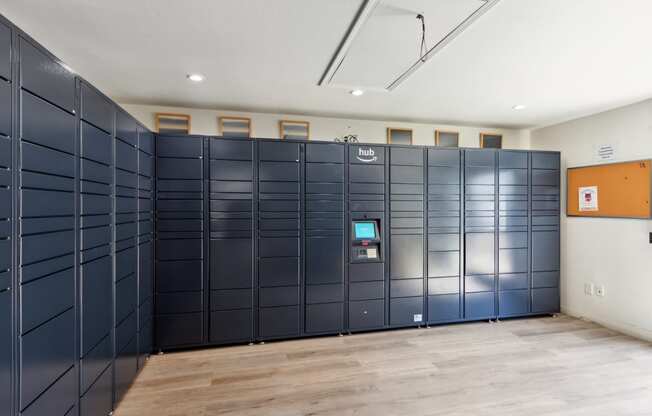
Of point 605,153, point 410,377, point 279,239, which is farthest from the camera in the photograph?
point 605,153

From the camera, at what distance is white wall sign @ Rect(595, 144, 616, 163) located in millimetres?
3387

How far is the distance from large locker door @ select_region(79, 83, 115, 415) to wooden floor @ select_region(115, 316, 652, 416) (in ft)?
1.72

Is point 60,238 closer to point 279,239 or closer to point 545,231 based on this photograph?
point 279,239

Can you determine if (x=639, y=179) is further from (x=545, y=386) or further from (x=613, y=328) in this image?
(x=545, y=386)

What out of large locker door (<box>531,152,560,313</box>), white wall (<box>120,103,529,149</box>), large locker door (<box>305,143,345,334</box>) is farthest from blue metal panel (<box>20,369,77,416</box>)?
large locker door (<box>531,152,560,313</box>)

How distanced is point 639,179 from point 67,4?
4.87 metres

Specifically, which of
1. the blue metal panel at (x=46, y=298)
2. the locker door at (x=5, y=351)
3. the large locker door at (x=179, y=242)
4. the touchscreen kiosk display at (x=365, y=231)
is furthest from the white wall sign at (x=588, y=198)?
the locker door at (x=5, y=351)

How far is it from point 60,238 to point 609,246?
4792mm

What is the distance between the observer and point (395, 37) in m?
1.96

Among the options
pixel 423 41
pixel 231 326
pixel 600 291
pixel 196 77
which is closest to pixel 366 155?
pixel 423 41

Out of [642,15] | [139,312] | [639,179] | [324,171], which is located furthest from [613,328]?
[139,312]

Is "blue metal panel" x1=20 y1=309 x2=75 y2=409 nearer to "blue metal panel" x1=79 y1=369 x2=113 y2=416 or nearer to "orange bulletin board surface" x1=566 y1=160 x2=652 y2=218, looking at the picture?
"blue metal panel" x1=79 y1=369 x2=113 y2=416

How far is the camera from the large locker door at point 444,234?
3.49m

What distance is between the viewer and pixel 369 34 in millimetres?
1938
